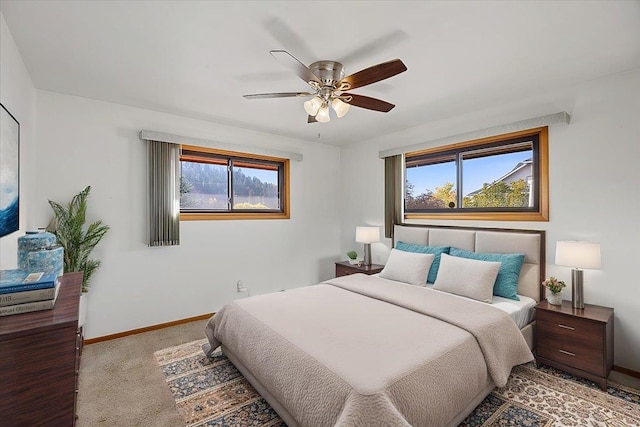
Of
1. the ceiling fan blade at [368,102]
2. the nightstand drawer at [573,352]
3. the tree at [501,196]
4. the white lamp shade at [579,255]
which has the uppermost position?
the ceiling fan blade at [368,102]

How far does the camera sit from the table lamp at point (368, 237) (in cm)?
420

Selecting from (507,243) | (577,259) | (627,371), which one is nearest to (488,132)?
(507,243)

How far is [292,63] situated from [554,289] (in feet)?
9.34

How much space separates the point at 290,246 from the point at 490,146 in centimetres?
297

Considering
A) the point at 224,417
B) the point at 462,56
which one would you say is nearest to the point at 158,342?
the point at 224,417

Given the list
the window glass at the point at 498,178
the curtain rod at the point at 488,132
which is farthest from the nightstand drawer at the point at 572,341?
the curtain rod at the point at 488,132

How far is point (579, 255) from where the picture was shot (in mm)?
2443

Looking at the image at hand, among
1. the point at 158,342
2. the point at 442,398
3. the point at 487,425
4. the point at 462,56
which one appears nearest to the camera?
the point at 442,398

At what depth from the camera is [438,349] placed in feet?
5.73

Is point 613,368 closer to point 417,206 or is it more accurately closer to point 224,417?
point 417,206

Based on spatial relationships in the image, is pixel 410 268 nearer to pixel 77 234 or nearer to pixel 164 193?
pixel 164 193

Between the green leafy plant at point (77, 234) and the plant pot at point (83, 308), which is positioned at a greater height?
the green leafy plant at point (77, 234)

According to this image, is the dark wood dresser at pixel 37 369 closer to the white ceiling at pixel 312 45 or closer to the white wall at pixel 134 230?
the white ceiling at pixel 312 45

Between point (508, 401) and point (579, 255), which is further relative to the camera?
point (579, 255)
